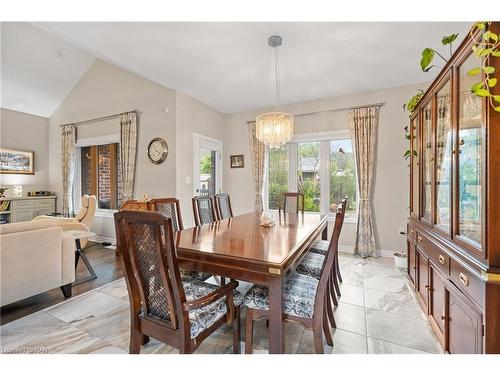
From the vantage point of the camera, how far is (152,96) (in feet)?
13.7

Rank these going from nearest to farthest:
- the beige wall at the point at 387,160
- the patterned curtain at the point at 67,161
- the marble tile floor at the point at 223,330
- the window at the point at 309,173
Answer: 1. the marble tile floor at the point at 223,330
2. the beige wall at the point at 387,160
3. the window at the point at 309,173
4. the patterned curtain at the point at 67,161

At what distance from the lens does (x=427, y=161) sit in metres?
2.21

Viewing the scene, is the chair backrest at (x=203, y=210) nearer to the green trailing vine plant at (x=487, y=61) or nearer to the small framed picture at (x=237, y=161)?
the small framed picture at (x=237, y=161)

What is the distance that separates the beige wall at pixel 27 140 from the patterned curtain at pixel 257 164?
5080mm

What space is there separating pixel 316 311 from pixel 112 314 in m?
1.86

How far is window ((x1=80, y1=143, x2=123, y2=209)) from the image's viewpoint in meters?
4.92

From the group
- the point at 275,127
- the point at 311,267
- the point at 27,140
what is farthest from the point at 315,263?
the point at 27,140

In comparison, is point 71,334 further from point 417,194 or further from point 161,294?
point 417,194

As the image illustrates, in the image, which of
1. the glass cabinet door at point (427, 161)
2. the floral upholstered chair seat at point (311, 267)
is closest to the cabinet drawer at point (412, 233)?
the glass cabinet door at point (427, 161)

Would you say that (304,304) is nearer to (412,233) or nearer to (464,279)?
(464,279)

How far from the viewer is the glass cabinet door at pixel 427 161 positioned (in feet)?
6.87

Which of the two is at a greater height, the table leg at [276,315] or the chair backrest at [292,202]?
the chair backrest at [292,202]

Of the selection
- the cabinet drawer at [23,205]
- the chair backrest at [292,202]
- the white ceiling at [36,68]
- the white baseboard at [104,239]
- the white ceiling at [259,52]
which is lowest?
the white baseboard at [104,239]

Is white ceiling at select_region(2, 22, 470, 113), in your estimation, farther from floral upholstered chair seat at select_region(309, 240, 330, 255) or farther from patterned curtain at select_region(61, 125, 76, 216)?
floral upholstered chair seat at select_region(309, 240, 330, 255)
